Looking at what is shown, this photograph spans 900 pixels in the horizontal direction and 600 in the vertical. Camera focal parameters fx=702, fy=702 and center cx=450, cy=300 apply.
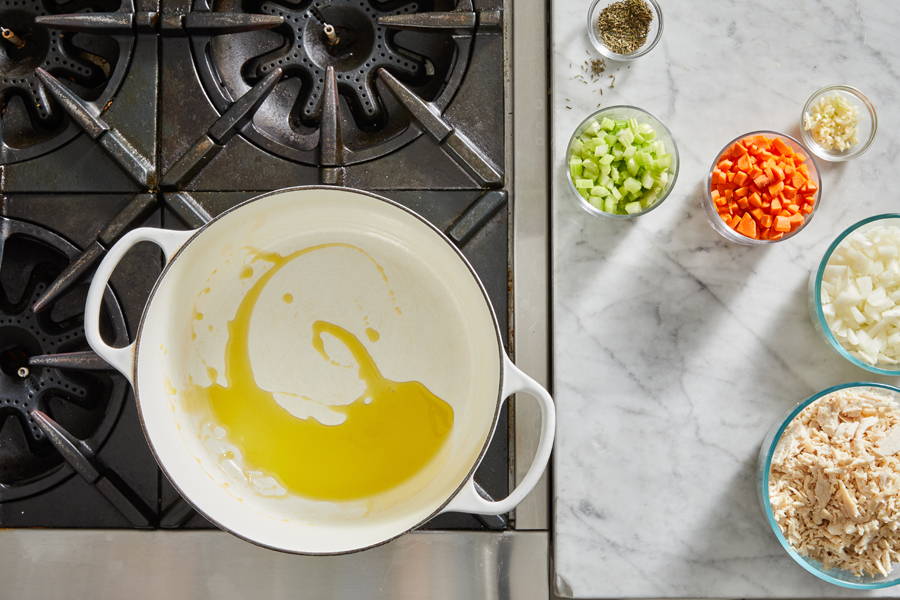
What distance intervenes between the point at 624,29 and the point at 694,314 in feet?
1.06

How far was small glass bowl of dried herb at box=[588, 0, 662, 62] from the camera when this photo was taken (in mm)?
775

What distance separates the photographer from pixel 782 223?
0.73 metres

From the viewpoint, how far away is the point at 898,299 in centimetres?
74

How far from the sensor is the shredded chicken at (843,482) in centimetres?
70

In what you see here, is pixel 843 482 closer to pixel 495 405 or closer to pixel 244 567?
pixel 495 405

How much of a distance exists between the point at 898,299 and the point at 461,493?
50cm

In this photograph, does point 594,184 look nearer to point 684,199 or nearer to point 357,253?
point 684,199

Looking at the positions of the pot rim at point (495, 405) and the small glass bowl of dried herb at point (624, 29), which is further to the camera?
the small glass bowl of dried herb at point (624, 29)

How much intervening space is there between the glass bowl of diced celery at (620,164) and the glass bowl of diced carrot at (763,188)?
0.18ft

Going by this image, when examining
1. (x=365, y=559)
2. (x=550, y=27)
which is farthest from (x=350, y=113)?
(x=365, y=559)

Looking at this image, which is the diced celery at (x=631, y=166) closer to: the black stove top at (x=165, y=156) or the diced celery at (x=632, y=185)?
the diced celery at (x=632, y=185)

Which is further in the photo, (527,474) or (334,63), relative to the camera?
(334,63)

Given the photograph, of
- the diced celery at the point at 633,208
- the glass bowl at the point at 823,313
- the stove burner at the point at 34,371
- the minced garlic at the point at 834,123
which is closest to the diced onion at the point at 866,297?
the glass bowl at the point at 823,313

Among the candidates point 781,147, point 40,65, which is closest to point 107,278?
point 40,65
